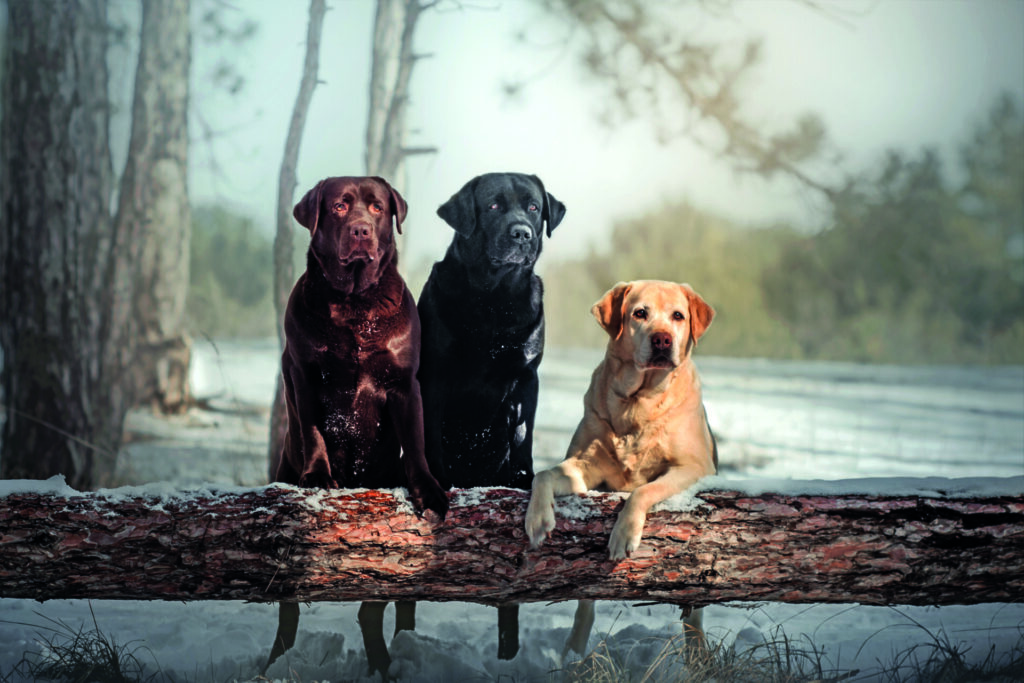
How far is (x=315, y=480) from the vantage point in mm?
2908

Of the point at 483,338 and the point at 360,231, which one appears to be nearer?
the point at 360,231

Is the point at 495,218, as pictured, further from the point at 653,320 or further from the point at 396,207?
the point at 653,320

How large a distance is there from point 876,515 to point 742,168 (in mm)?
6190

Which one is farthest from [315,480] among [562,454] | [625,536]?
[562,454]

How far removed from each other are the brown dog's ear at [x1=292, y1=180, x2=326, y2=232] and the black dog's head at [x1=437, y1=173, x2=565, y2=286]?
1.76 feet

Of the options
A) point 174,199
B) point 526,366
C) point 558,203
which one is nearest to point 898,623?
point 526,366

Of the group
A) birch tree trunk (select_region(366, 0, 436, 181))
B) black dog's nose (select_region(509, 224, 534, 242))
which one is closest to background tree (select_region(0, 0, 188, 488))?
birch tree trunk (select_region(366, 0, 436, 181))

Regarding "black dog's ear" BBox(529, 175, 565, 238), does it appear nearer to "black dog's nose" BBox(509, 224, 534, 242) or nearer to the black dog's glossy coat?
the black dog's glossy coat

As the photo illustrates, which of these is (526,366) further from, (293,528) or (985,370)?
(985,370)

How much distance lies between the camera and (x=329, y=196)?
9.45 feet

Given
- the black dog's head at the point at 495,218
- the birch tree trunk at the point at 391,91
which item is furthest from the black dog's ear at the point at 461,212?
the birch tree trunk at the point at 391,91

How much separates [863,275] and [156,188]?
7.61 metres

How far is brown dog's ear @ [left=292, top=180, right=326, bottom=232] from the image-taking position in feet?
9.45

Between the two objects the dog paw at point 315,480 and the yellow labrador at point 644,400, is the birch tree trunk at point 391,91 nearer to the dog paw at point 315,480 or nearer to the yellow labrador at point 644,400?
the yellow labrador at point 644,400
